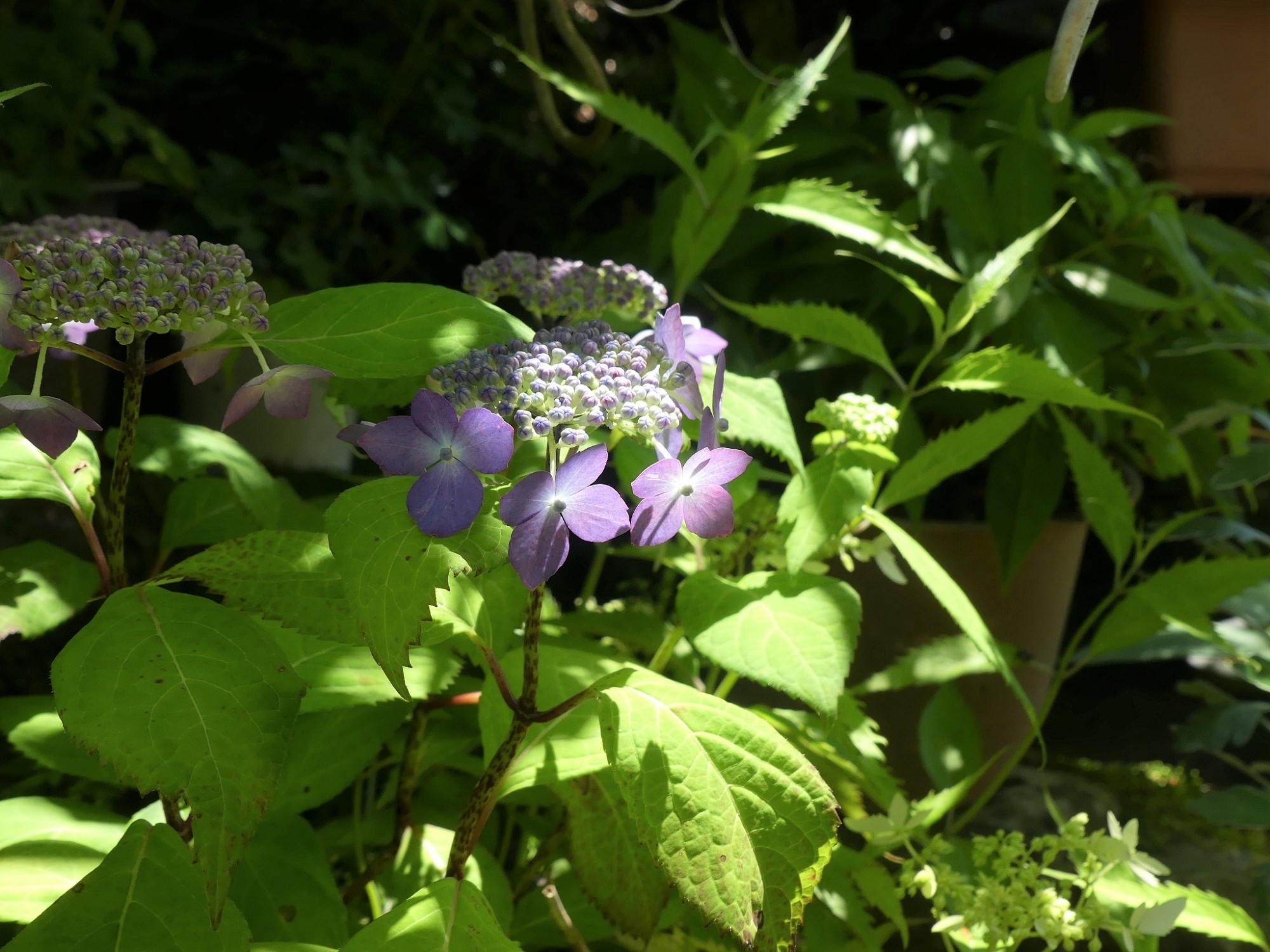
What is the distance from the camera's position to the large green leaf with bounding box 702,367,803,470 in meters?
0.54

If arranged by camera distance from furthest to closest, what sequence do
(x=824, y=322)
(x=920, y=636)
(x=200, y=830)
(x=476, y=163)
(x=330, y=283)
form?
(x=476, y=163) < (x=330, y=283) < (x=920, y=636) < (x=824, y=322) < (x=200, y=830)

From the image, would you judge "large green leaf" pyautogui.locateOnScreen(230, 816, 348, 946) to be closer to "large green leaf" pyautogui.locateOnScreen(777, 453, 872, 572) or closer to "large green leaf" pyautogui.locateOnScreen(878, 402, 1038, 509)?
"large green leaf" pyautogui.locateOnScreen(777, 453, 872, 572)

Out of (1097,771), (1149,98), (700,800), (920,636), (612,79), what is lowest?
(1097,771)

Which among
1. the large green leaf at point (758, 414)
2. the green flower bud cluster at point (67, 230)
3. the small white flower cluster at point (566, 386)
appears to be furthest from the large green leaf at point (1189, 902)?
the green flower bud cluster at point (67, 230)

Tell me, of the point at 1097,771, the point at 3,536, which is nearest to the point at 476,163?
the point at 3,536

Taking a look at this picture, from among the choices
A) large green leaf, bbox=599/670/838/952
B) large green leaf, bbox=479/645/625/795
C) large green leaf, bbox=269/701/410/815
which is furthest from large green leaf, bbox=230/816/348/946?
large green leaf, bbox=599/670/838/952

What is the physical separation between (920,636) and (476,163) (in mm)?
875

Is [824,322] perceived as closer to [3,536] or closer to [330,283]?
[330,283]

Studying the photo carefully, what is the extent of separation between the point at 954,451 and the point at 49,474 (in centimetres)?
58

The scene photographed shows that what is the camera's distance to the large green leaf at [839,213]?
692mm

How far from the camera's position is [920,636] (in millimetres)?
902

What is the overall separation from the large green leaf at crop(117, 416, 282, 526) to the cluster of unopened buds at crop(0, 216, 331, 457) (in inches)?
6.1

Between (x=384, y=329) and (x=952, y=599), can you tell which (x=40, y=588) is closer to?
(x=384, y=329)

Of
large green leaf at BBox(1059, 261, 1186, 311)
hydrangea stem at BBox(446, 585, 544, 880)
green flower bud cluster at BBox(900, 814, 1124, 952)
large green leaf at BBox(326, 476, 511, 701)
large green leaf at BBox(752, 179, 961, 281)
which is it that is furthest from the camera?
large green leaf at BBox(1059, 261, 1186, 311)
